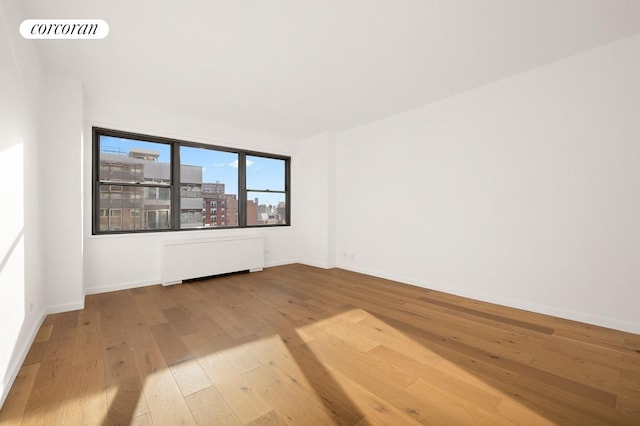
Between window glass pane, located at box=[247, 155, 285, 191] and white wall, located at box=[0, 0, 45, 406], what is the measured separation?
3.11 m

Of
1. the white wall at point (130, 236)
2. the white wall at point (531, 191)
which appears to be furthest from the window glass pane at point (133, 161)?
the white wall at point (531, 191)

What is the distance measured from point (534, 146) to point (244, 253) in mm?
4477

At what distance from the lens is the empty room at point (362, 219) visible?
1.76 meters

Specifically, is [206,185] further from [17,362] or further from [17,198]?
[17,362]

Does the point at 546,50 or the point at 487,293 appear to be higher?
the point at 546,50

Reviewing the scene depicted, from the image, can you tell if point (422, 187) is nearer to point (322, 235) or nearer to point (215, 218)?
point (322, 235)

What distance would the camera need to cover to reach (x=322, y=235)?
5496mm

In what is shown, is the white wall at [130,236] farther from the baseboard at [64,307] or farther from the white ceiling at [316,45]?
the baseboard at [64,307]

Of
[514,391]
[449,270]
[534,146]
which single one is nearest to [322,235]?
[449,270]

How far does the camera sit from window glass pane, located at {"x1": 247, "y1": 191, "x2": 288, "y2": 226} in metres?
5.45

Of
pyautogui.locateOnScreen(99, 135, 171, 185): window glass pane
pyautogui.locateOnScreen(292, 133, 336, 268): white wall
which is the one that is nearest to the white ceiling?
pyautogui.locateOnScreen(99, 135, 171, 185): window glass pane

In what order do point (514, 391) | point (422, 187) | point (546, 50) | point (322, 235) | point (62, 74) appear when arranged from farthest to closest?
point (322, 235) → point (422, 187) → point (62, 74) → point (546, 50) → point (514, 391)

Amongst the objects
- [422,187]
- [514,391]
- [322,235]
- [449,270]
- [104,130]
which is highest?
[104,130]

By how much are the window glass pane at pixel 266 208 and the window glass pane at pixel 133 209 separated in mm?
1491
